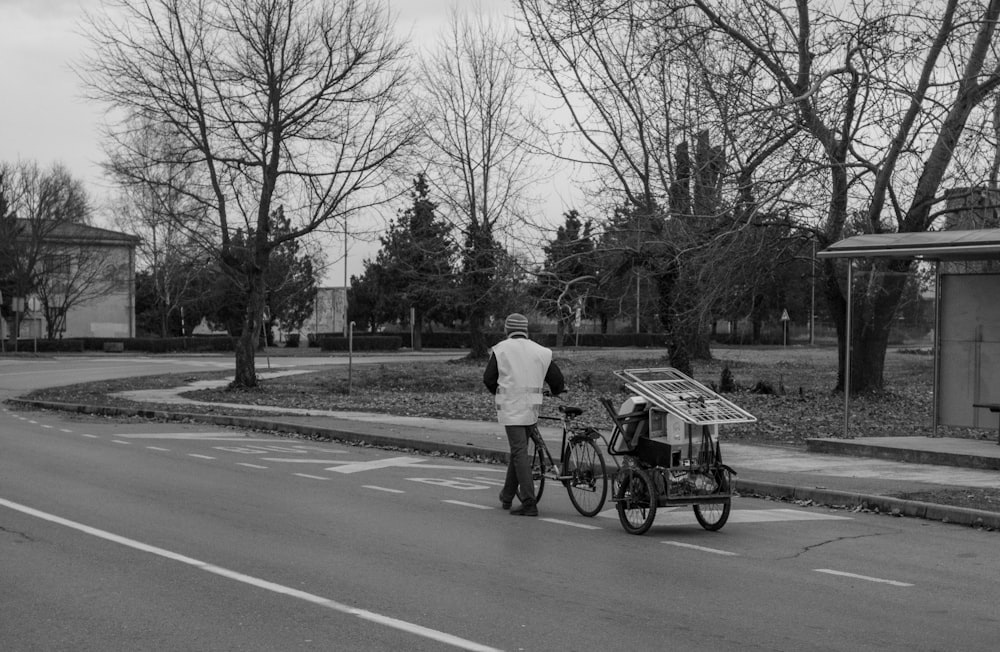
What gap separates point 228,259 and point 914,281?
16839 mm

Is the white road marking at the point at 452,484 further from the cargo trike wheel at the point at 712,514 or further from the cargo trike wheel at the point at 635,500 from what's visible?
the cargo trike wheel at the point at 712,514

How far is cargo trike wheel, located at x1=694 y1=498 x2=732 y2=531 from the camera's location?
1058 centimetres

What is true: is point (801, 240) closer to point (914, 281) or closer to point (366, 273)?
point (914, 281)

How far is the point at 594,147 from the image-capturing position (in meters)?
27.9

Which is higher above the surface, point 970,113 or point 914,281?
point 970,113

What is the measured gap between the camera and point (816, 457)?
16.3 meters

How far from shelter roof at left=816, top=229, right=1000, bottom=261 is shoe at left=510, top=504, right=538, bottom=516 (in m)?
7.49

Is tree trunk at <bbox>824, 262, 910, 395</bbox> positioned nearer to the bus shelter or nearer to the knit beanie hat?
the bus shelter

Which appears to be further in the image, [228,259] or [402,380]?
[402,380]

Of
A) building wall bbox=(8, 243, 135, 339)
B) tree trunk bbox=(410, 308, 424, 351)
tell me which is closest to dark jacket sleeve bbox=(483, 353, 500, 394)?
tree trunk bbox=(410, 308, 424, 351)

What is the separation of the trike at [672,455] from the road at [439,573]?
0.28 metres

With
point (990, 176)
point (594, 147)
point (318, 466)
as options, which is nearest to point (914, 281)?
point (990, 176)

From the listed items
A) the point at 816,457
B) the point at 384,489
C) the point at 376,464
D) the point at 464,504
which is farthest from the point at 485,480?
the point at 816,457

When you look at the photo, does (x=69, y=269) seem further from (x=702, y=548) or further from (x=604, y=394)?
(x=702, y=548)
